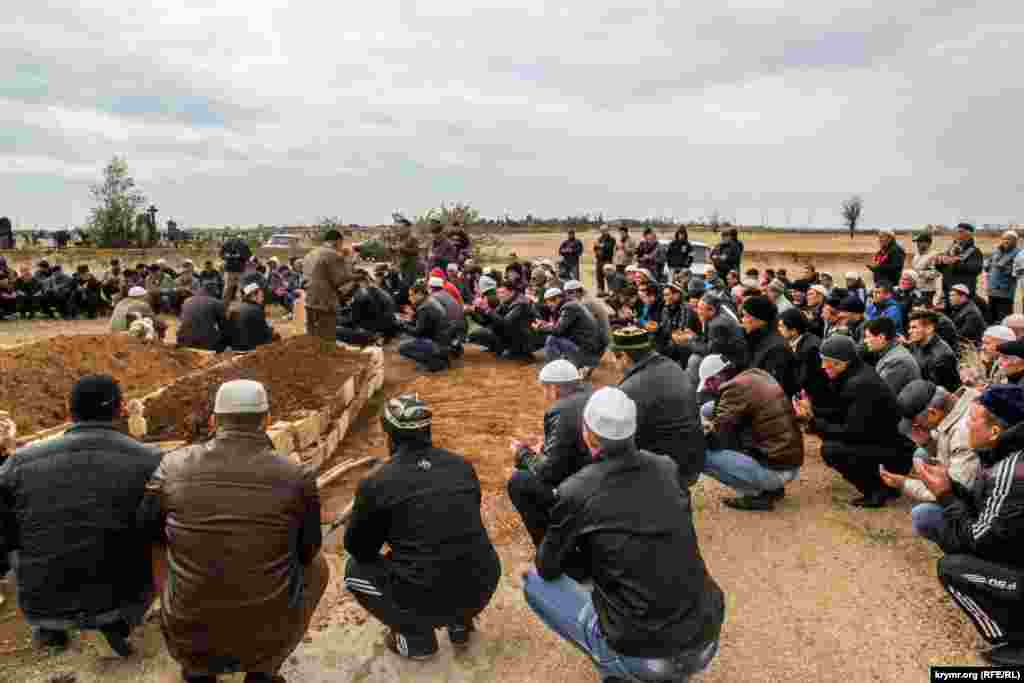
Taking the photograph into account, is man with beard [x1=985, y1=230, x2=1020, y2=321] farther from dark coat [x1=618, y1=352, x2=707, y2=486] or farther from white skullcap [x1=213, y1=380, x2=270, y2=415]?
white skullcap [x1=213, y1=380, x2=270, y2=415]

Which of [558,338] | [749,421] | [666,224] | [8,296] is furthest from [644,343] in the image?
[666,224]

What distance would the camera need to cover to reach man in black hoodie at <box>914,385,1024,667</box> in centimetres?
310

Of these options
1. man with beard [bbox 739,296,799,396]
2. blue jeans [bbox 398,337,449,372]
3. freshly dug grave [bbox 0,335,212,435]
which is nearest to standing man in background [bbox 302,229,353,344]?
blue jeans [bbox 398,337,449,372]

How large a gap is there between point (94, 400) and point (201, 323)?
6.05 metres

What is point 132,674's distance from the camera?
3.30m

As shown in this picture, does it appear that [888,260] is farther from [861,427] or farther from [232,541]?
→ [232,541]

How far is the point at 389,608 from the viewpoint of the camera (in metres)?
3.31

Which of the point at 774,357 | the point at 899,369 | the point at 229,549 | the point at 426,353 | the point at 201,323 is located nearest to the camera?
the point at 229,549

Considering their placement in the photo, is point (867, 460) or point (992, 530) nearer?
point (992, 530)

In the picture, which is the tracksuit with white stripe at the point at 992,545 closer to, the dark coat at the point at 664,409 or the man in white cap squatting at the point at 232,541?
the dark coat at the point at 664,409

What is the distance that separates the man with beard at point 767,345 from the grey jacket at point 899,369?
29.2 inches

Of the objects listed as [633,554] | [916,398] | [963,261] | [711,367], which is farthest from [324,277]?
[963,261]

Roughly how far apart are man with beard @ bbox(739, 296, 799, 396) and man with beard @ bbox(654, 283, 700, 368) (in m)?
2.46

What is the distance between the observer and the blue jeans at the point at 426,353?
9.58 meters
